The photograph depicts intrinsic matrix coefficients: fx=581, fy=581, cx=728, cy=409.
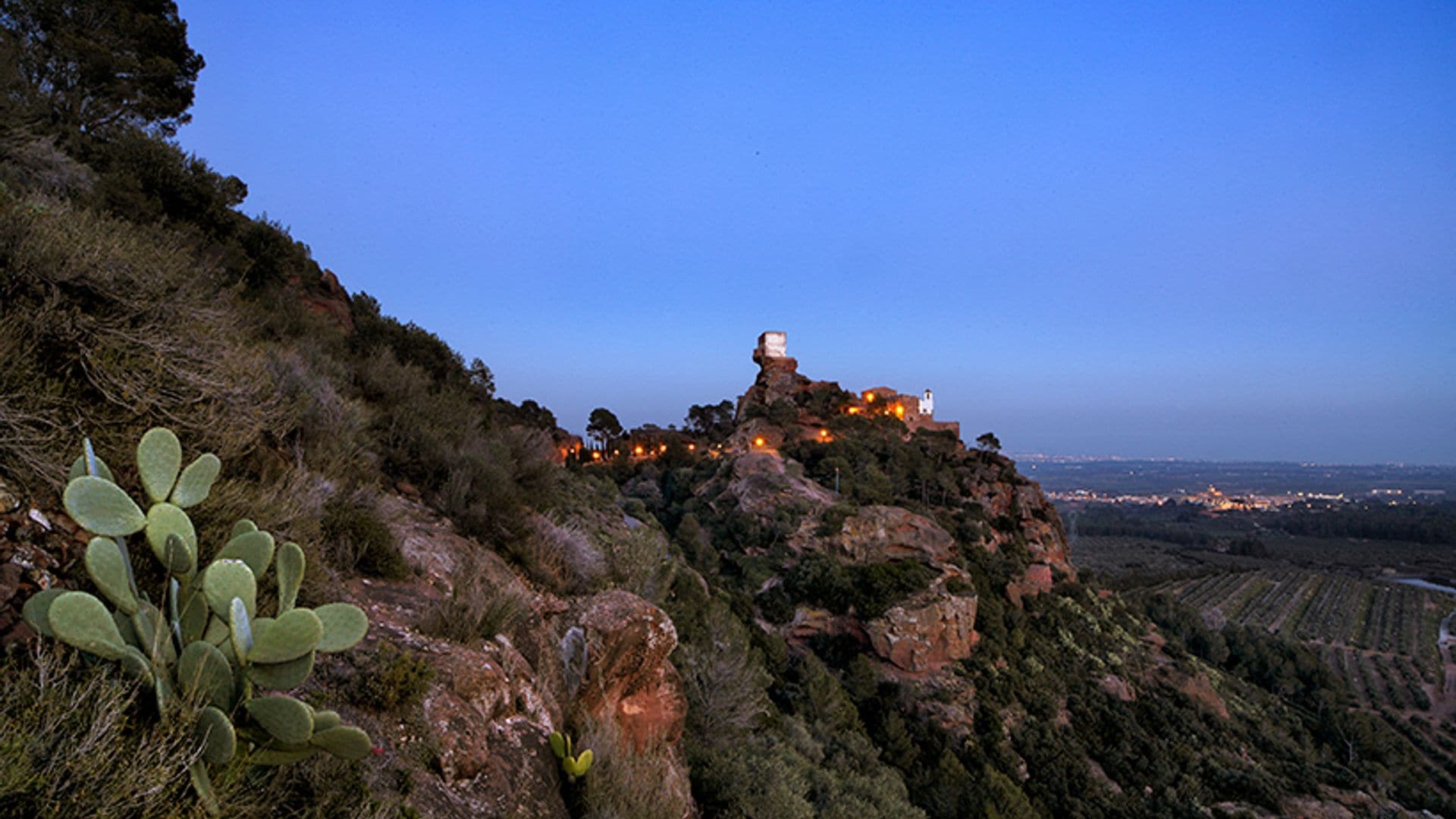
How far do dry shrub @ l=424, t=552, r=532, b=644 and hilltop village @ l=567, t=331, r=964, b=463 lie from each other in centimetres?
3143

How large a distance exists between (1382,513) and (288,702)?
163108 millimetres

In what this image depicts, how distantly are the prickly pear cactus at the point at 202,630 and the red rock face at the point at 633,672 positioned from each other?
2.60 m

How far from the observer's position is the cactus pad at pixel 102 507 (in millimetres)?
1861

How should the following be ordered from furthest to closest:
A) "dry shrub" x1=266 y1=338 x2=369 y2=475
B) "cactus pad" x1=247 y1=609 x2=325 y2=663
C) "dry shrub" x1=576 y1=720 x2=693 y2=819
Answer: "dry shrub" x1=266 y1=338 x2=369 y2=475, "dry shrub" x1=576 y1=720 x2=693 y2=819, "cactus pad" x1=247 y1=609 x2=325 y2=663

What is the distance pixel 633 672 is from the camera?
468 centimetres

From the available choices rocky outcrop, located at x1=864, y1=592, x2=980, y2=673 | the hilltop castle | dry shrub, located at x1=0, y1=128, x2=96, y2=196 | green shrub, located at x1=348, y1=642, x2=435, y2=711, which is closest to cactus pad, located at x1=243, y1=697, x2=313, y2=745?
green shrub, located at x1=348, y1=642, x2=435, y2=711

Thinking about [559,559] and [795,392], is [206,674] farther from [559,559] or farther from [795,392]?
[795,392]

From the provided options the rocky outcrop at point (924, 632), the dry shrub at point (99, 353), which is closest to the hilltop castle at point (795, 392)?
the rocky outcrop at point (924, 632)

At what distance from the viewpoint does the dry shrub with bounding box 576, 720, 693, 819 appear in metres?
3.28

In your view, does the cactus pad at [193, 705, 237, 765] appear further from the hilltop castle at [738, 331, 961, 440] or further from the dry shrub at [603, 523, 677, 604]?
the hilltop castle at [738, 331, 961, 440]

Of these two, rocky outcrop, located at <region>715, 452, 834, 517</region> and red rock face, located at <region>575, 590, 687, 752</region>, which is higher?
red rock face, located at <region>575, 590, 687, 752</region>

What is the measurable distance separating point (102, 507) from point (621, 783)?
9.16ft

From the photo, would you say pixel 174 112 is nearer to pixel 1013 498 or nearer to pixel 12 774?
pixel 12 774

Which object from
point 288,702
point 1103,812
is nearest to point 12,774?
point 288,702
